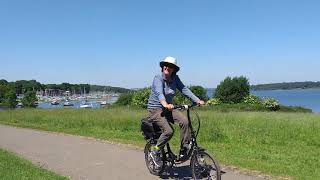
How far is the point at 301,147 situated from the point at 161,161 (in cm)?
662

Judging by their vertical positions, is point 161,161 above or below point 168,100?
below

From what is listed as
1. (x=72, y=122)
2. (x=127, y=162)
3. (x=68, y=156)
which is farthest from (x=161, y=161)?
(x=72, y=122)

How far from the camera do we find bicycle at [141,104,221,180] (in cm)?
783

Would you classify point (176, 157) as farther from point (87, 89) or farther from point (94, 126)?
point (87, 89)

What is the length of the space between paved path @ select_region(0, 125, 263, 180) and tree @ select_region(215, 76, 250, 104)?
68261 millimetres

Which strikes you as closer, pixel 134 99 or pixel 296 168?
pixel 296 168

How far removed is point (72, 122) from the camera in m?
25.2

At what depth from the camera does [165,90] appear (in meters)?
8.74

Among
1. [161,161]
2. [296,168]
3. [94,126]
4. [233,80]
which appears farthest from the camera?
[233,80]

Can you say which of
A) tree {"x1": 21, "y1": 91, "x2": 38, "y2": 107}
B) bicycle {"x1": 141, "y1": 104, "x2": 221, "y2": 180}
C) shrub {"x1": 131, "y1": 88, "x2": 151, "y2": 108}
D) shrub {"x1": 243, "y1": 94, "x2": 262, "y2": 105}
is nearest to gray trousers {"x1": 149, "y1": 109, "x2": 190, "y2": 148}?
bicycle {"x1": 141, "y1": 104, "x2": 221, "y2": 180}

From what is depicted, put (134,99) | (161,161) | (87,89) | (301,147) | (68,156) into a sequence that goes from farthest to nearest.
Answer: (87,89)
(134,99)
(301,147)
(68,156)
(161,161)

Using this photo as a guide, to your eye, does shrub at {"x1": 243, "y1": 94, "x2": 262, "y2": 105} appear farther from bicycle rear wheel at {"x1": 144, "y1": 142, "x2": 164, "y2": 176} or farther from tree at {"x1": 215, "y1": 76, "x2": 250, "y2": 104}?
bicycle rear wheel at {"x1": 144, "y1": 142, "x2": 164, "y2": 176}

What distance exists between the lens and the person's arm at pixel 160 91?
8.27 m

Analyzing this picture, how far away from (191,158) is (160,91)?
126 centimetres
